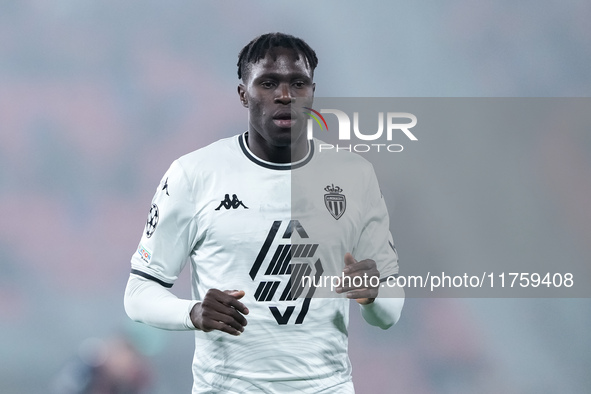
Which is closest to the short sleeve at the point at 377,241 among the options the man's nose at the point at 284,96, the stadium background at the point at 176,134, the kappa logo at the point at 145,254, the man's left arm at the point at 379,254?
the man's left arm at the point at 379,254

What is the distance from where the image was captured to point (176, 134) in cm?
402

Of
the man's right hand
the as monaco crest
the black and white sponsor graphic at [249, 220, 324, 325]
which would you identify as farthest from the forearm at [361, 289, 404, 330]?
the man's right hand

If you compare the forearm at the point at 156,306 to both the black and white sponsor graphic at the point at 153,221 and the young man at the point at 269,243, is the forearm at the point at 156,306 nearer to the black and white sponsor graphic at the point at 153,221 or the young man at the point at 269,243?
the young man at the point at 269,243

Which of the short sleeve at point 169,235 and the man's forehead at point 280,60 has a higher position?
the man's forehead at point 280,60

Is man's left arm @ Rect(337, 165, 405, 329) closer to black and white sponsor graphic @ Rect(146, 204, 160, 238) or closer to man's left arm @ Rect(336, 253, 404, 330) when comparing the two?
man's left arm @ Rect(336, 253, 404, 330)

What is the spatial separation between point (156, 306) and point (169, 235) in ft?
0.77

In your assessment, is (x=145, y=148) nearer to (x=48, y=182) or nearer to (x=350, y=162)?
(x=48, y=182)

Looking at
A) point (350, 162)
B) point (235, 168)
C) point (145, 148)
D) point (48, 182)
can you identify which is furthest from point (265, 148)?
point (48, 182)

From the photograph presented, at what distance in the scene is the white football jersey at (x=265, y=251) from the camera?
8.29 feet

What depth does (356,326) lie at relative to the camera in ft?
13.0

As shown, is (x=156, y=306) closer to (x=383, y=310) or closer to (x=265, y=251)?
(x=265, y=251)

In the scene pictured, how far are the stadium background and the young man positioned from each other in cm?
125

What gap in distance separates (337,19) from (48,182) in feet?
5.36

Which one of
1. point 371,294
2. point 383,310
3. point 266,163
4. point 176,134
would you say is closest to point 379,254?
point 383,310
